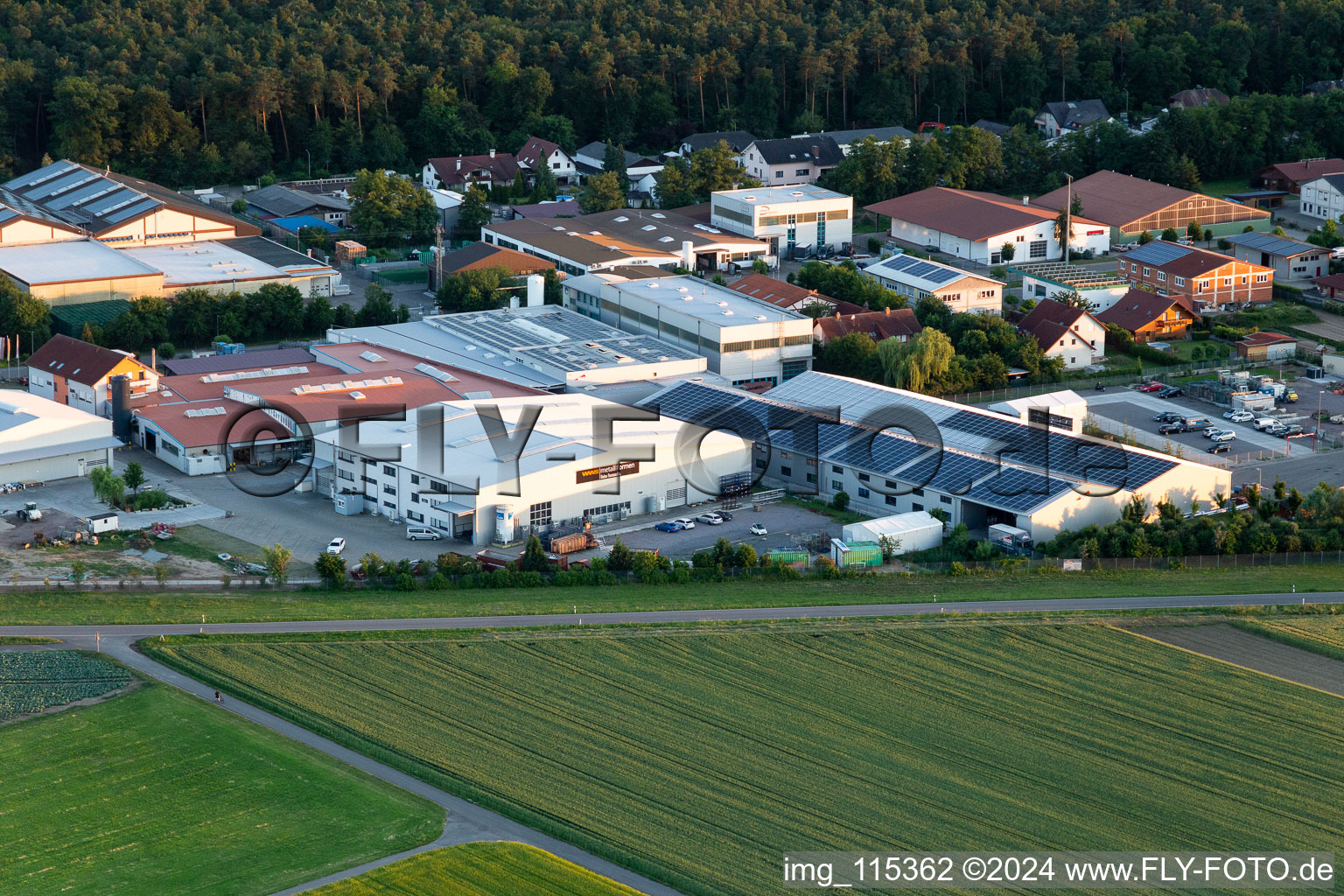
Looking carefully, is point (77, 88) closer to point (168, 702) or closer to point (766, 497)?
point (766, 497)

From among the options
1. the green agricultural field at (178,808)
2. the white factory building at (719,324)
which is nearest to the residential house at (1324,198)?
the white factory building at (719,324)

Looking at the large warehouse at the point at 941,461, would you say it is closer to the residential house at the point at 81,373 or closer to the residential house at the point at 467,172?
the residential house at the point at 81,373

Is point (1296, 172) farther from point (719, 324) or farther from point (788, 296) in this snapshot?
point (719, 324)

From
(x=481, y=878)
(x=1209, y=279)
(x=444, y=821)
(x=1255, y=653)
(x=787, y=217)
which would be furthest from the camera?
(x=787, y=217)

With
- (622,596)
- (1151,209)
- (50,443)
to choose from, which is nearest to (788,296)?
(1151,209)

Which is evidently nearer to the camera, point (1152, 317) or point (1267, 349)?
point (1267, 349)

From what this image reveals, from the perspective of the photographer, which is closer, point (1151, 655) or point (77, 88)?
point (1151, 655)

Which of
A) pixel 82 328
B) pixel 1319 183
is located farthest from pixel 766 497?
pixel 1319 183
